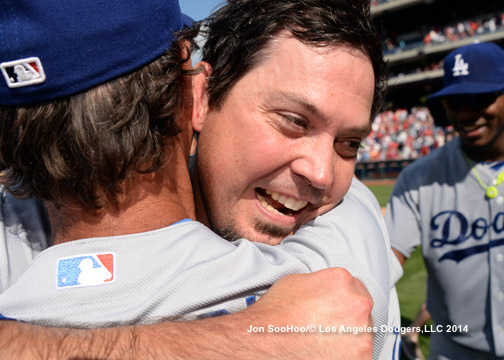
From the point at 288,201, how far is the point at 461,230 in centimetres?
206

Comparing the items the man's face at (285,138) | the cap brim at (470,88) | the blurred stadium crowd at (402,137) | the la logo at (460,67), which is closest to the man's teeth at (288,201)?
the man's face at (285,138)

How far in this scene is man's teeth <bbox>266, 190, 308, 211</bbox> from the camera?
1.75m

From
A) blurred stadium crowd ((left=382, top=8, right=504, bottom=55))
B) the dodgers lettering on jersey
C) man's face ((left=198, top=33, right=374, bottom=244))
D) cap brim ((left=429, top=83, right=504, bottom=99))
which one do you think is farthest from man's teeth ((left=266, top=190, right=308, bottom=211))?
blurred stadium crowd ((left=382, top=8, right=504, bottom=55))

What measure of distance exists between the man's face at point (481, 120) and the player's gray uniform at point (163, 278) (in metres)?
2.39

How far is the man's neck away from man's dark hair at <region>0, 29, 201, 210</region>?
3 cm

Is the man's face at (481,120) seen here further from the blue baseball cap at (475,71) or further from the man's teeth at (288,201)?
the man's teeth at (288,201)

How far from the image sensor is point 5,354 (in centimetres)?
94

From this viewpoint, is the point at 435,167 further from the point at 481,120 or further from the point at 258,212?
the point at 258,212

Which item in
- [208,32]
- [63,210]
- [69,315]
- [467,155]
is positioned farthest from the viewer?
[467,155]

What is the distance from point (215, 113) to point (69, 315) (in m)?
1.08

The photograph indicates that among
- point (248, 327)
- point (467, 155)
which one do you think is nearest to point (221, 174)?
point (248, 327)

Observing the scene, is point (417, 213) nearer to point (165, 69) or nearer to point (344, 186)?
point (344, 186)

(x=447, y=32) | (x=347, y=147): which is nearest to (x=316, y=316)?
(x=347, y=147)

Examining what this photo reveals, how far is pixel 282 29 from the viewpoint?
181cm
